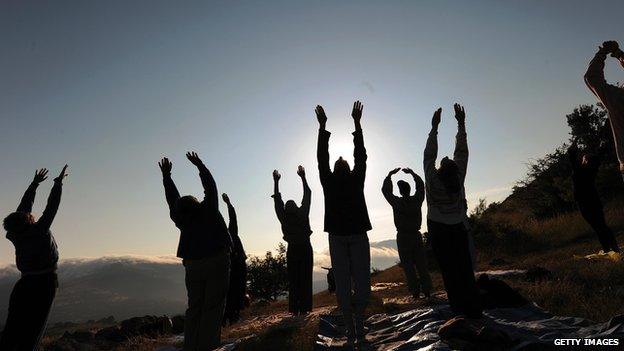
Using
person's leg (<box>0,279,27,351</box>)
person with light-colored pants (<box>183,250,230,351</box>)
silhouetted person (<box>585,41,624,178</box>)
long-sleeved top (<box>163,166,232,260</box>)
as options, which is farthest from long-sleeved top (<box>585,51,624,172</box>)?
person's leg (<box>0,279,27,351</box>)

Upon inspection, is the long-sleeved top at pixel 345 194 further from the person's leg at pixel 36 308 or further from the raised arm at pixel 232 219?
the raised arm at pixel 232 219

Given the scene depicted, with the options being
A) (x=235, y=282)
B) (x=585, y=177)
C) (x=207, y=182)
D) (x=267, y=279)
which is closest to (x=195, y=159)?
(x=207, y=182)

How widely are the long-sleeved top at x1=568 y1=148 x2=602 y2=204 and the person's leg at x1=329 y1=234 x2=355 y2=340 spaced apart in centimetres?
687

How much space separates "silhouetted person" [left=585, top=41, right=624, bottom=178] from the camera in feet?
16.0

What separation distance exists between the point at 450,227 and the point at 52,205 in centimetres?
588

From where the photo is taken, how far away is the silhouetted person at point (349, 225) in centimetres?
584

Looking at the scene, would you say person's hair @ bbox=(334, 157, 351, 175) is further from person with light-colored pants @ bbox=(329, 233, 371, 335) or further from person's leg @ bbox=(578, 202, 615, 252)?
person's leg @ bbox=(578, 202, 615, 252)

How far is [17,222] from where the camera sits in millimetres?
5953

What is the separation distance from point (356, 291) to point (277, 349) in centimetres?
138

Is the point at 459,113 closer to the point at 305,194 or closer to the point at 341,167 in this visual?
the point at 341,167

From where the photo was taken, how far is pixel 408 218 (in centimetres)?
947

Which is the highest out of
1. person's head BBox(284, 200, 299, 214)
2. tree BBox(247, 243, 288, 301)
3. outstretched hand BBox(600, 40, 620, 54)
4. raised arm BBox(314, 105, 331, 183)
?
outstretched hand BBox(600, 40, 620, 54)

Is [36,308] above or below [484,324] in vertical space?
above

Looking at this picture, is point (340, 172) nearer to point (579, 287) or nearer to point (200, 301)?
point (200, 301)
